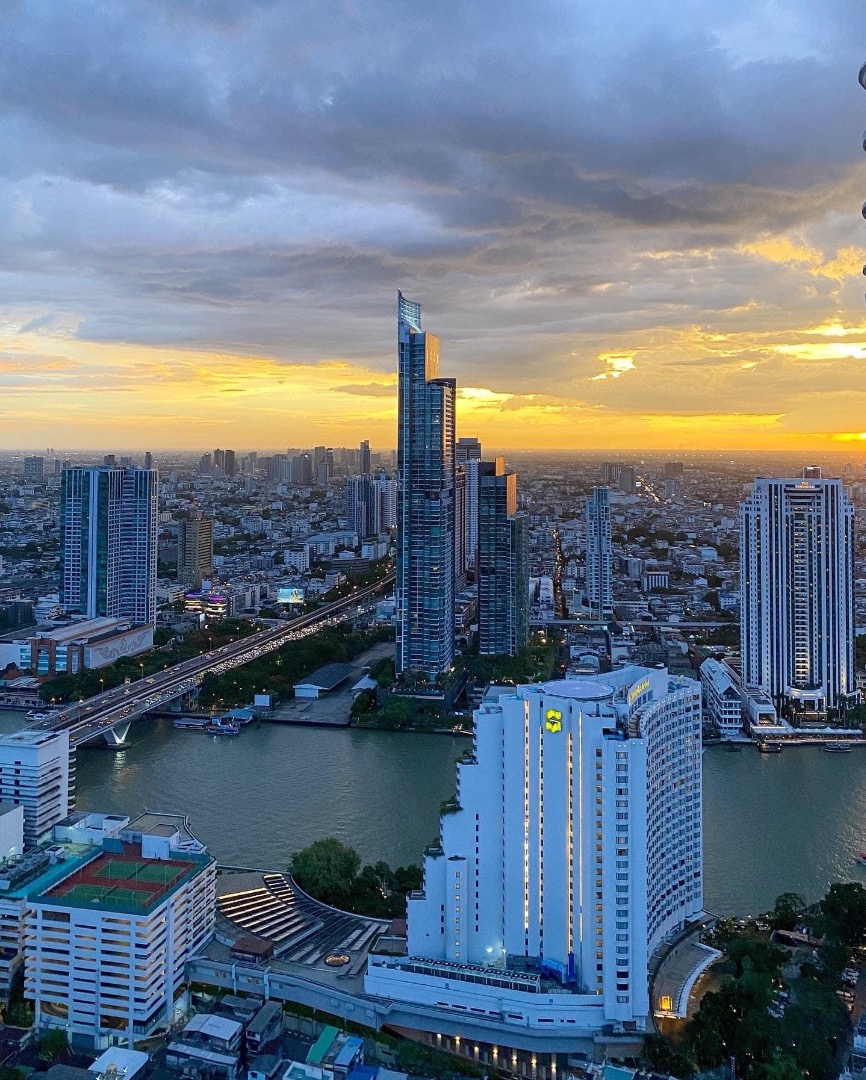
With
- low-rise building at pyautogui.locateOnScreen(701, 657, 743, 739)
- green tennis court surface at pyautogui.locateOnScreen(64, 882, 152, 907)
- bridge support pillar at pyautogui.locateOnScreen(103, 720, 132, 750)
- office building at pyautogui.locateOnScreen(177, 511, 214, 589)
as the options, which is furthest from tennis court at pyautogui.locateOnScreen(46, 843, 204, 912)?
office building at pyautogui.locateOnScreen(177, 511, 214, 589)

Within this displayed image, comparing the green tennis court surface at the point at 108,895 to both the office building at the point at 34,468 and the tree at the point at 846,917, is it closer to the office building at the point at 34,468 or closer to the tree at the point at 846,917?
the tree at the point at 846,917

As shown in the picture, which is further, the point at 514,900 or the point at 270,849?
the point at 270,849

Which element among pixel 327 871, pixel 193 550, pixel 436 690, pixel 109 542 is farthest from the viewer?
pixel 193 550

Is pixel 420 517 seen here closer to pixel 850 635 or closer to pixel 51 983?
pixel 850 635

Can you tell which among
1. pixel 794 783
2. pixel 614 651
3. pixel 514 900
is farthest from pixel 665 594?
pixel 514 900

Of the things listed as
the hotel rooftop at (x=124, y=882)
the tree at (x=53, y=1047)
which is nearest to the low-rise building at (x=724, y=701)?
the hotel rooftop at (x=124, y=882)

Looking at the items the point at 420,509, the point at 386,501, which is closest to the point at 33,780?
the point at 420,509

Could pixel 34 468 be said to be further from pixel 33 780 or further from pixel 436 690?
pixel 33 780
